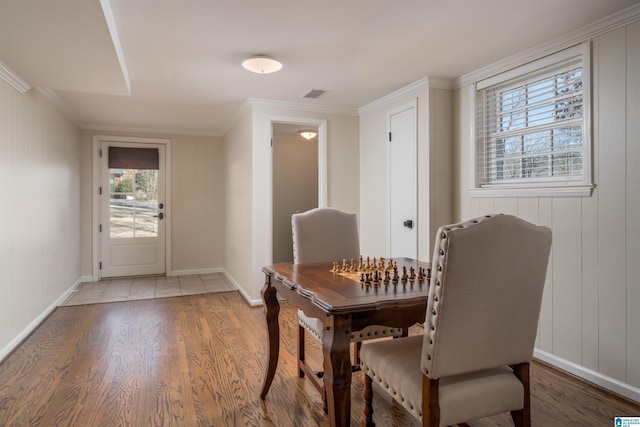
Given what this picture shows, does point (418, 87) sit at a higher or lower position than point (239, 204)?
higher

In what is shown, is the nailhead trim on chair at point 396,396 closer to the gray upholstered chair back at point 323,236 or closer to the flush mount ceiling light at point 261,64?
the gray upholstered chair back at point 323,236

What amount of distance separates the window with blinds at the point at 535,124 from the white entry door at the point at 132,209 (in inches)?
186

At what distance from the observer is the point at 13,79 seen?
299 cm

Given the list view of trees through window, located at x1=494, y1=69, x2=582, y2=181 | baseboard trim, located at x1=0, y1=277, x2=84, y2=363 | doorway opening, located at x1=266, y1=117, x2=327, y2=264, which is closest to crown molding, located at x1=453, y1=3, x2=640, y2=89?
view of trees through window, located at x1=494, y1=69, x2=582, y2=181

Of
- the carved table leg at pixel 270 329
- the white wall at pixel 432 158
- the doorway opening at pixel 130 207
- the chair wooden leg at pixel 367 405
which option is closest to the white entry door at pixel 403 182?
the white wall at pixel 432 158

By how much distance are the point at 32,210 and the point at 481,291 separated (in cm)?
382

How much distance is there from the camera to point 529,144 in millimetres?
3006

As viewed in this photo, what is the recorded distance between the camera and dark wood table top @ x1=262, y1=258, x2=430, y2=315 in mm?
1550

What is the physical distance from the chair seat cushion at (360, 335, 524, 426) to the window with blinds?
5.71 feet

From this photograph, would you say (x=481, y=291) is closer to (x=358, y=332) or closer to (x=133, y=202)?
(x=358, y=332)

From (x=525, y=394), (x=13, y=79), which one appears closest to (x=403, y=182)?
(x=525, y=394)

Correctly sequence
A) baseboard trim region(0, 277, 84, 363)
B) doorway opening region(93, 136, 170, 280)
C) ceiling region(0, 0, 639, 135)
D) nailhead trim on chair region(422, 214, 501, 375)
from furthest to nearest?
doorway opening region(93, 136, 170, 280)
baseboard trim region(0, 277, 84, 363)
ceiling region(0, 0, 639, 135)
nailhead trim on chair region(422, 214, 501, 375)

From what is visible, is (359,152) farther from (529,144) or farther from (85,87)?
(85,87)

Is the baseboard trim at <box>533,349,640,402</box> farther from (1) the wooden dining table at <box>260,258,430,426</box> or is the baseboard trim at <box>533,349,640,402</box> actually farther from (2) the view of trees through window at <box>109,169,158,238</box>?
(2) the view of trees through window at <box>109,169,158,238</box>
